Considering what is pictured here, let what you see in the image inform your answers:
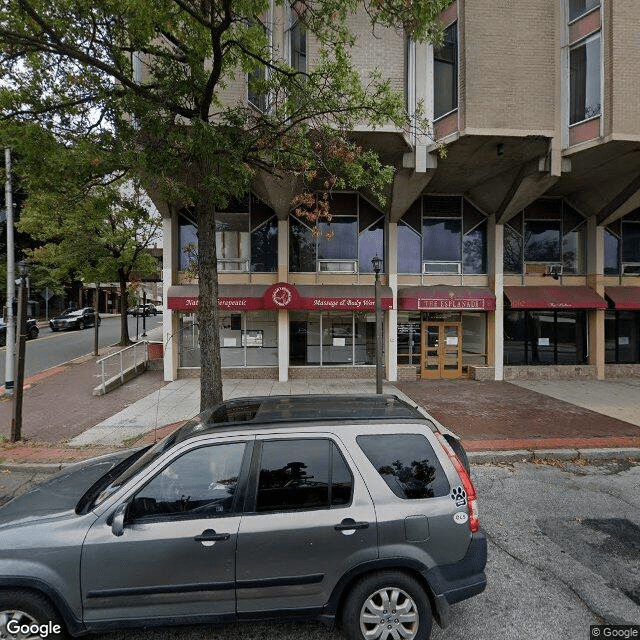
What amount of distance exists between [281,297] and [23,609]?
1012cm

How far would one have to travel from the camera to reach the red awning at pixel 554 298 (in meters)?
12.7

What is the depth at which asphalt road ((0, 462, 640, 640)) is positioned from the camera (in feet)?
8.97

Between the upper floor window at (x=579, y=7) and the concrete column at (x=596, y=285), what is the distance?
6.65m

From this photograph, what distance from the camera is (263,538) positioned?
243cm

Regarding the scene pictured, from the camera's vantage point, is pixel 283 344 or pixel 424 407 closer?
pixel 424 407

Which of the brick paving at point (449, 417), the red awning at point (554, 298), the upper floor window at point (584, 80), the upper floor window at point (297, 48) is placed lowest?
the brick paving at point (449, 417)

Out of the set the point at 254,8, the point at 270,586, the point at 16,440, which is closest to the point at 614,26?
the point at 254,8

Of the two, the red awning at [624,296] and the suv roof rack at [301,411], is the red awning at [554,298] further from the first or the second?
the suv roof rack at [301,411]

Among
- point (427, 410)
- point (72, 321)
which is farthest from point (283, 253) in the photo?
Answer: point (72, 321)

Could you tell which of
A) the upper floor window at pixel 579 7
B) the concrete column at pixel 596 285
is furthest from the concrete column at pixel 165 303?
the concrete column at pixel 596 285

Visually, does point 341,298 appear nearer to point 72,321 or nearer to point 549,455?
point 549,455

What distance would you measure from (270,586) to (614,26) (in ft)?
51.9

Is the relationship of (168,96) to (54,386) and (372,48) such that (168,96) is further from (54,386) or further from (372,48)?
(54,386)

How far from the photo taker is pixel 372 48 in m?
10.6
